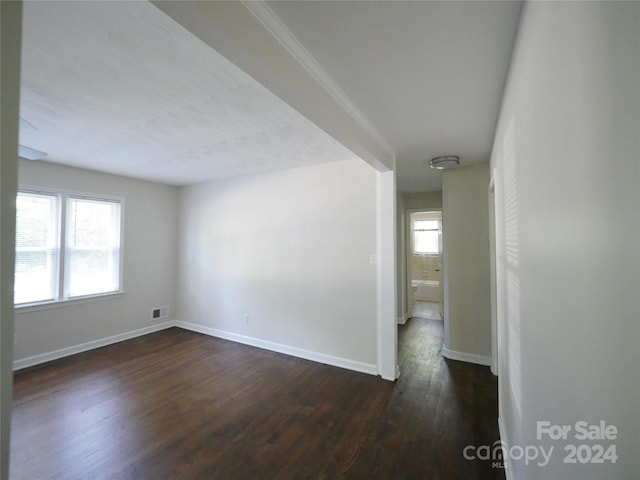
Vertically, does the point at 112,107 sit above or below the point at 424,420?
above

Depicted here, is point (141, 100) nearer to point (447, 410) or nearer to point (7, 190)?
point (7, 190)

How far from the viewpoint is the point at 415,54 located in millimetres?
1368

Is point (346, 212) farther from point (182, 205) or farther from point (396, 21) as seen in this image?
point (182, 205)

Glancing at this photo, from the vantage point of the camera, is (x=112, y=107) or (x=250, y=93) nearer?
(x=250, y=93)

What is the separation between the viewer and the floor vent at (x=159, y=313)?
4576 mm

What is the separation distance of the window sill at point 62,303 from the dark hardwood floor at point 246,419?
28.3 inches

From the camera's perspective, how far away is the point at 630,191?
0.43 meters

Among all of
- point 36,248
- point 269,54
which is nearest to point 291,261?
point 269,54

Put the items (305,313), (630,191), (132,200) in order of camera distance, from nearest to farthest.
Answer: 1. (630,191)
2. (305,313)
3. (132,200)

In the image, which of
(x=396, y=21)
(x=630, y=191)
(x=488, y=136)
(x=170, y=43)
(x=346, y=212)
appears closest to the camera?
(x=630, y=191)

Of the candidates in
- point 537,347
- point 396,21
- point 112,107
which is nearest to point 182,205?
point 112,107

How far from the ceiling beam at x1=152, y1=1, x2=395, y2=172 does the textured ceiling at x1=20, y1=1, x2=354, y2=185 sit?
45 centimetres

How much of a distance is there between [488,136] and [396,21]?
1.74 metres

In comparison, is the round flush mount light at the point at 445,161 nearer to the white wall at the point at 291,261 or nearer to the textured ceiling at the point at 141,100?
the white wall at the point at 291,261
